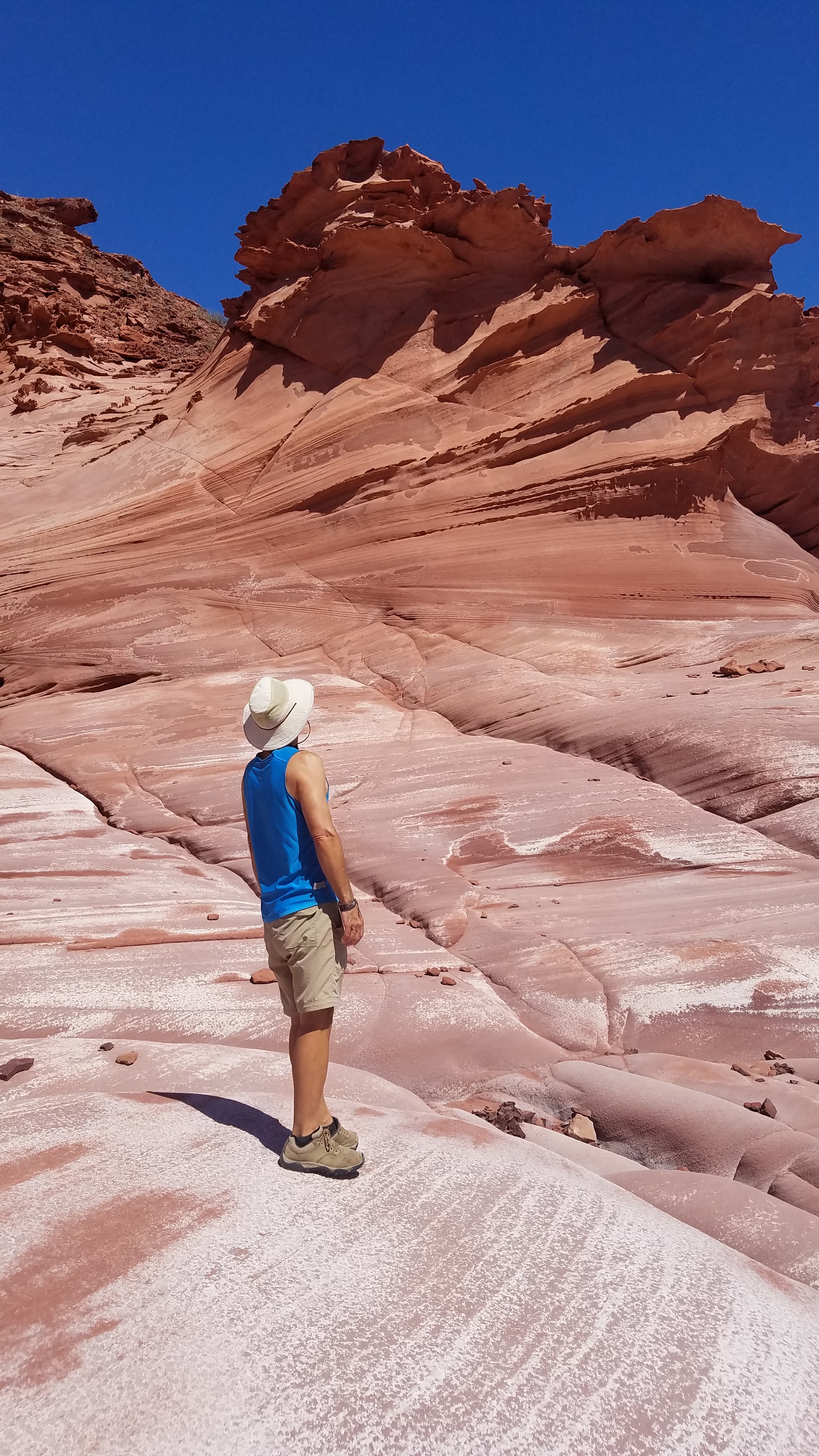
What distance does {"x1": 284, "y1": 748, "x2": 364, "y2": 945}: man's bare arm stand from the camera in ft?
8.41

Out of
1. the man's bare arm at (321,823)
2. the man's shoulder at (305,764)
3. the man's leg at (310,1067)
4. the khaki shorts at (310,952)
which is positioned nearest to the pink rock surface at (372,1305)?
the man's leg at (310,1067)

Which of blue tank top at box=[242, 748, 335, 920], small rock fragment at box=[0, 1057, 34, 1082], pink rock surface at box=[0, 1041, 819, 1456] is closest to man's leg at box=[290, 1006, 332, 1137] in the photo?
pink rock surface at box=[0, 1041, 819, 1456]

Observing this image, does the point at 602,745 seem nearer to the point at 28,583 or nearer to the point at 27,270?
the point at 28,583

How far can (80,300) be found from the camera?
27.4 meters

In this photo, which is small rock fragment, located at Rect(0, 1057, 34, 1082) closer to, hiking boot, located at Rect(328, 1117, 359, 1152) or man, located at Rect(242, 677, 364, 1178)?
man, located at Rect(242, 677, 364, 1178)

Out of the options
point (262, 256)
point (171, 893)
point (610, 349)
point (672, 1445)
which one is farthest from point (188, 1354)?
point (262, 256)

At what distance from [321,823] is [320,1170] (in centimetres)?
91

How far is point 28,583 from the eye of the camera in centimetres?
1452

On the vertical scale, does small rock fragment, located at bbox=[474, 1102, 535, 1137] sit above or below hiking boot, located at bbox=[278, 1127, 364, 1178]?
below

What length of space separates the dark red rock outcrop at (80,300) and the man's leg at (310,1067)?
80.0 feet

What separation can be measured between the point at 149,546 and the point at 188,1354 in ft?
46.5

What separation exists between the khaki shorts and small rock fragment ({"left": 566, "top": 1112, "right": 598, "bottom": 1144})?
133 cm

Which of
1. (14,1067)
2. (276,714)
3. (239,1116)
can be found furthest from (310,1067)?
(14,1067)

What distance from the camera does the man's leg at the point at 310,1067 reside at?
2.56 metres
